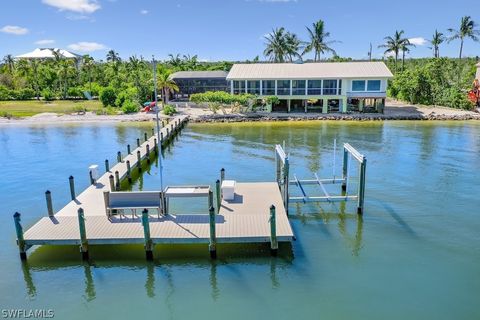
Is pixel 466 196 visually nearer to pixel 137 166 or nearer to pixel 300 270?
pixel 300 270

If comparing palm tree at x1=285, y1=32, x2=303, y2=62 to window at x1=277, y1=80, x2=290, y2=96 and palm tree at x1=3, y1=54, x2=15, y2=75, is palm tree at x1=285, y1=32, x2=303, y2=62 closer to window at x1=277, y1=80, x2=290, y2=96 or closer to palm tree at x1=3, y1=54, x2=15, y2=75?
window at x1=277, y1=80, x2=290, y2=96

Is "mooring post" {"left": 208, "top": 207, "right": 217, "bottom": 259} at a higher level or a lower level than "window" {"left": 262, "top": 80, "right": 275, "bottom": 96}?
lower

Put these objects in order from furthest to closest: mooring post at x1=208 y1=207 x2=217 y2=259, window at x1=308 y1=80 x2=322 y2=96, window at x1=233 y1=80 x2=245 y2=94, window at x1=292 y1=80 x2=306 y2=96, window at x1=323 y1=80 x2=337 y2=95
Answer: window at x1=233 y1=80 x2=245 y2=94 < window at x1=292 y1=80 x2=306 y2=96 < window at x1=308 y1=80 x2=322 y2=96 < window at x1=323 y1=80 x2=337 y2=95 < mooring post at x1=208 y1=207 x2=217 y2=259

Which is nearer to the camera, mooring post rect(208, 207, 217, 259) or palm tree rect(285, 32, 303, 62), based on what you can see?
mooring post rect(208, 207, 217, 259)

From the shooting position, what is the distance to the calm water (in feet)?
35.7

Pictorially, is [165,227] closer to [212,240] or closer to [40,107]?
[212,240]

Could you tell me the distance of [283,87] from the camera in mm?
51125

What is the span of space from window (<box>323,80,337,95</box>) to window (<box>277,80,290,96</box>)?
185 inches

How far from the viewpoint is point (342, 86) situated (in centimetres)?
4966

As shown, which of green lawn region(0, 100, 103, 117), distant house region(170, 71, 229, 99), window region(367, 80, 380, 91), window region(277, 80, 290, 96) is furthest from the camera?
distant house region(170, 71, 229, 99)

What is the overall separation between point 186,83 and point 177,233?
172ft

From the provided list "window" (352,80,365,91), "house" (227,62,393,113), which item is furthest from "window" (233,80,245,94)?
"window" (352,80,365,91)

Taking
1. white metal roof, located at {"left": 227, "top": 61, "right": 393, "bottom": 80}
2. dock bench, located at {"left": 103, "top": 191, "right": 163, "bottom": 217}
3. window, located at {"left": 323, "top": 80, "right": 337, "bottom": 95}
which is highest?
white metal roof, located at {"left": 227, "top": 61, "right": 393, "bottom": 80}
